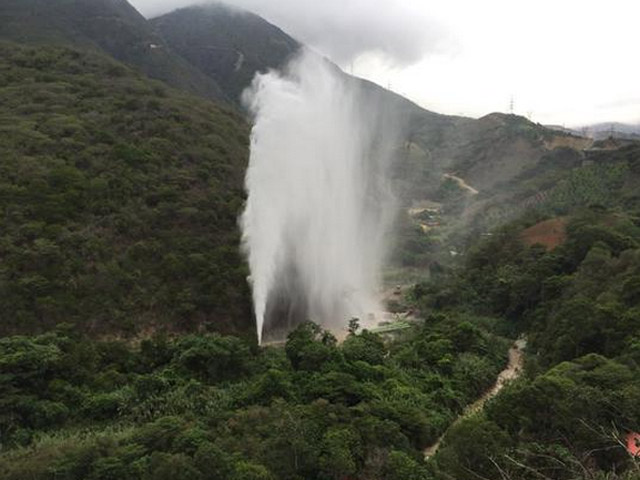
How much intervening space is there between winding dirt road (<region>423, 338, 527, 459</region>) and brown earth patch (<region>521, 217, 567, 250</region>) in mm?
10009

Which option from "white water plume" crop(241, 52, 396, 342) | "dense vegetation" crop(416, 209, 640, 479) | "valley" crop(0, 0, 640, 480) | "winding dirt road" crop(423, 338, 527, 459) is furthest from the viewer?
"white water plume" crop(241, 52, 396, 342)

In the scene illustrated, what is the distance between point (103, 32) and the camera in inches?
3019

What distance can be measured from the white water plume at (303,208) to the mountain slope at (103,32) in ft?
148

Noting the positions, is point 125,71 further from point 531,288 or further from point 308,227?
point 531,288

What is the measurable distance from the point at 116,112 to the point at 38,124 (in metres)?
5.70

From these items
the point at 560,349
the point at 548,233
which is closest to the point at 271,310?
the point at 560,349

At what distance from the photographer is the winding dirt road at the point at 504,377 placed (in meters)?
18.2

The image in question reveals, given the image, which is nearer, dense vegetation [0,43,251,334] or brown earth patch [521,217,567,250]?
dense vegetation [0,43,251,334]

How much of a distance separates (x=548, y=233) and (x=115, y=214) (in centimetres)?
2513

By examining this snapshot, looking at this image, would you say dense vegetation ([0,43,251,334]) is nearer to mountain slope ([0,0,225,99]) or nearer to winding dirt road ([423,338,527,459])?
winding dirt road ([423,338,527,459])

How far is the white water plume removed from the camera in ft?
84.3

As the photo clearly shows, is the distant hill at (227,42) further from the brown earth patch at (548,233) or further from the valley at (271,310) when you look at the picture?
the brown earth patch at (548,233)

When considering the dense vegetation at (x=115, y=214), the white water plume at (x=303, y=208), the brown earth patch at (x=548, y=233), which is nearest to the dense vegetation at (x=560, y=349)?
the brown earth patch at (x=548, y=233)

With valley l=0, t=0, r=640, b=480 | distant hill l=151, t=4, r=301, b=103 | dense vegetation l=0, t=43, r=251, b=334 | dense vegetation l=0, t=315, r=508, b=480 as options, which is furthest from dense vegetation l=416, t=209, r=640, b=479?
distant hill l=151, t=4, r=301, b=103
